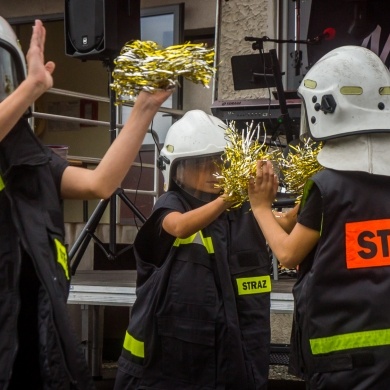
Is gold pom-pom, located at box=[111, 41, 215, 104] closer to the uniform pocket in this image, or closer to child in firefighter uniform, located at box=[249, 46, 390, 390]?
child in firefighter uniform, located at box=[249, 46, 390, 390]

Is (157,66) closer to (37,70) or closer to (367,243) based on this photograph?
(37,70)

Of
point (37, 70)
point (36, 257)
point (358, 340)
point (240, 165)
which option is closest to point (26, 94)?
point (37, 70)

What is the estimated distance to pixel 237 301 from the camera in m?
3.74

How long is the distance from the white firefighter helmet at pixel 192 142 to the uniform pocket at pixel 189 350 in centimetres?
60

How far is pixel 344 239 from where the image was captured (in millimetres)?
2846

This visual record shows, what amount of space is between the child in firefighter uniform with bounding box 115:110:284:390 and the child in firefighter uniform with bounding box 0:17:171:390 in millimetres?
975

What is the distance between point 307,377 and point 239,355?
2.36 ft

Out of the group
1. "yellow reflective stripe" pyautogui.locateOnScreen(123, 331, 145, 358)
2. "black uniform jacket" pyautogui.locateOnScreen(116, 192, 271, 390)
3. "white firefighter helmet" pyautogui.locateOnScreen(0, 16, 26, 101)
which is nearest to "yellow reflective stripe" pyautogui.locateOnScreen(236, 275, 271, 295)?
"black uniform jacket" pyautogui.locateOnScreen(116, 192, 271, 390)

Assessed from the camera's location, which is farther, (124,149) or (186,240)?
(186,240)

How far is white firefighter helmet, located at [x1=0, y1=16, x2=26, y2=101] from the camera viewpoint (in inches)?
105

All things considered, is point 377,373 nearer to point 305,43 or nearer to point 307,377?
point 307,377

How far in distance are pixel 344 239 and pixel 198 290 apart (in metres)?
0.96

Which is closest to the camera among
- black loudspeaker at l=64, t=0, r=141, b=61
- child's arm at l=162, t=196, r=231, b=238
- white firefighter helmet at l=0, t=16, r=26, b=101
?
white firefighter helmet at l=0, t=16, r=26, b=101

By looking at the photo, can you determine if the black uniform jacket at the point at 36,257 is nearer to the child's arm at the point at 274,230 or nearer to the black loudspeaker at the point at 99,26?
the child's arm at the point at 274,230
